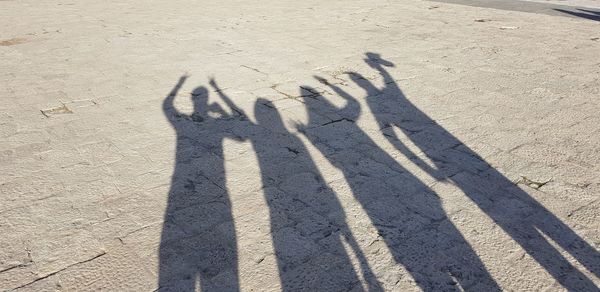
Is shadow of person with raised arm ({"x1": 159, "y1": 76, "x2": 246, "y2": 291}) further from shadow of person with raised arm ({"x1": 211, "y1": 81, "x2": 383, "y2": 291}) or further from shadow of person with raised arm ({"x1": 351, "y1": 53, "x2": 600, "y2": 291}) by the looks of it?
shadow of person with raised arm ({"x1": 351, "y1": 53, "x2": 600, "y2": 291})

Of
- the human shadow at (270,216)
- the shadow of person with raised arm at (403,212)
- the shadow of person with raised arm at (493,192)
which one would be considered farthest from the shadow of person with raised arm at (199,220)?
the shadow of person with raised arm at (493,192)

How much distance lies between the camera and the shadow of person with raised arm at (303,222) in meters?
2.62

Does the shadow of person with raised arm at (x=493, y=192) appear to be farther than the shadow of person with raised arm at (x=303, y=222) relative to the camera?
Yes

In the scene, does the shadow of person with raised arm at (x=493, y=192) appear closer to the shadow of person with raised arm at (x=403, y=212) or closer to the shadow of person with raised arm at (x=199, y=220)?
the shadow of person with raised arm at (x=403, y=212)

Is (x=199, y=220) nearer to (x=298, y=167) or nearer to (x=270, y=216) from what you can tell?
(x=270, y=216)

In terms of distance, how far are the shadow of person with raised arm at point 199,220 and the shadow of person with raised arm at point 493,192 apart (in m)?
1.79

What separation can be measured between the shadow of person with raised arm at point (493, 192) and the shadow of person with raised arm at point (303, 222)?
3.42ft

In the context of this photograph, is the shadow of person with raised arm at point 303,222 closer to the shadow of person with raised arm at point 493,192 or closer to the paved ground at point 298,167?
the paved ground at point 298,167

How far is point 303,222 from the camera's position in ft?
10.2

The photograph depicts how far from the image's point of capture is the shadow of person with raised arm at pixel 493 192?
277 centimetres

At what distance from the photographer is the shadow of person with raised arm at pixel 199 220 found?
2607mm

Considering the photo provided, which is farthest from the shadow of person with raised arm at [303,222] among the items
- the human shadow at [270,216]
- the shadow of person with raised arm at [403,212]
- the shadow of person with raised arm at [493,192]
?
the shadow of person with raised arm at [493,192]

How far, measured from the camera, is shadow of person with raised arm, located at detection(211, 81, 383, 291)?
2619mm

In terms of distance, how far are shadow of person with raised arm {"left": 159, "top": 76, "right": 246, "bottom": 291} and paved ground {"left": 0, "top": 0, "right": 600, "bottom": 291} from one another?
0.04ft
